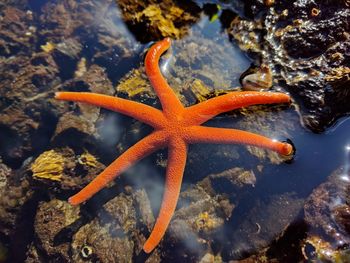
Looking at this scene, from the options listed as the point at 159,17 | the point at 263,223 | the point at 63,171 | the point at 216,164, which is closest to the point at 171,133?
the point at 216,164

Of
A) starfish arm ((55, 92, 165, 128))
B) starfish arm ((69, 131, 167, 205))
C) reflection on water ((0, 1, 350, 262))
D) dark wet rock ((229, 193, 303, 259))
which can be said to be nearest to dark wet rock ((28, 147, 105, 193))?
reflection on water ((0, 1, 350, 262))

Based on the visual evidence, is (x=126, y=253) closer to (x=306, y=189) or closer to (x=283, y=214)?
(x=283, y=214)

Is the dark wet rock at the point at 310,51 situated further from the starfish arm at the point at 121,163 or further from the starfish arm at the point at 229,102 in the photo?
the starfish arm at the point at 121,163

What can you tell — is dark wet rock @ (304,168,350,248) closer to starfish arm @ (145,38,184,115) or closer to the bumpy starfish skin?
the bumpy starfish skin

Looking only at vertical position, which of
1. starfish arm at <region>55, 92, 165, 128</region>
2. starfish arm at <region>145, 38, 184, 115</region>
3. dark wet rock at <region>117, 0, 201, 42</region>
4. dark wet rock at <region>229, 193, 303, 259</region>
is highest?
dark wet rock at <region>117, 0, 201, 42</region>

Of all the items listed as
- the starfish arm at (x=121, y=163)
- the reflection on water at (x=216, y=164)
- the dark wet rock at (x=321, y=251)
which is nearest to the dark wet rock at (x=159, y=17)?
the reflection on water at (x=216, y=164)

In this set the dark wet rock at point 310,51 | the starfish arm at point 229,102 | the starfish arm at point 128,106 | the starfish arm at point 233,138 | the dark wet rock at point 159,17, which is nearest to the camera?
the starfish arm at point 233,138
